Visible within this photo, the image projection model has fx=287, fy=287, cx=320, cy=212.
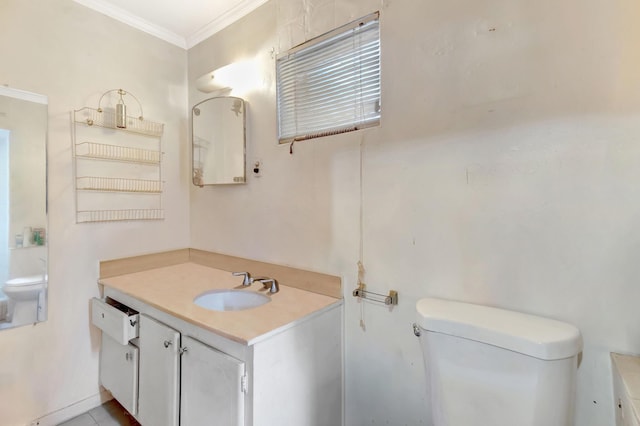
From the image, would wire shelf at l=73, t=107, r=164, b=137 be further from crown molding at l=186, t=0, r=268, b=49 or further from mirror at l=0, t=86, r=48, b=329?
crown molding at l=186, t=0, r=268, b=49

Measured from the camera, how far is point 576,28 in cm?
93

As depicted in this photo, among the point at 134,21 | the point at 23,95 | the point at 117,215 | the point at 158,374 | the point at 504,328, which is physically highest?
the point at 134,21

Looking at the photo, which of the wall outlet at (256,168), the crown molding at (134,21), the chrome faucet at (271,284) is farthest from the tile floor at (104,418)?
the crown molding at (134,21)

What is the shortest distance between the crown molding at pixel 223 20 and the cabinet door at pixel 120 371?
2.13 metres

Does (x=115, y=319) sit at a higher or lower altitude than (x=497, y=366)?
lower

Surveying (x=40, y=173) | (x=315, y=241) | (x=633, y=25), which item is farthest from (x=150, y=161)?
(x=633, y=25)

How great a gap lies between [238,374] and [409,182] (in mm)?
1024

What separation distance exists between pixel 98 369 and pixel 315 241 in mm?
1690

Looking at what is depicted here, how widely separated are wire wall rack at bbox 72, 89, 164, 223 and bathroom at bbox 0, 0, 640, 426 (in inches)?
2.4

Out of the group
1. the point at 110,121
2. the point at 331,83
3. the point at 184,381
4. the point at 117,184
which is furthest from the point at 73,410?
the point at 331,83

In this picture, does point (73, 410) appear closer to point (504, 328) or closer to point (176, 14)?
point (504, 328)

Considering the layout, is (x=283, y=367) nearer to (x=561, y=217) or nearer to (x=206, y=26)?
(x=561, y=217)

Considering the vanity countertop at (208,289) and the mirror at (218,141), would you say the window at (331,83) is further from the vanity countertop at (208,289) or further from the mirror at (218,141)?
the vanity countertop at (208,289)

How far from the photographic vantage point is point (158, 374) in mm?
1395
